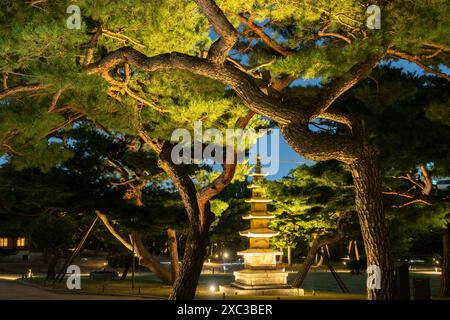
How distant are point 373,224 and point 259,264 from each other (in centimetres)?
1597

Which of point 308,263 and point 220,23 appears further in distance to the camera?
point 308,263

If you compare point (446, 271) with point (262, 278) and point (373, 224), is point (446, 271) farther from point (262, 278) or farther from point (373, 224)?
point (373, 224)

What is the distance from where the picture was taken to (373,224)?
8.89 metres

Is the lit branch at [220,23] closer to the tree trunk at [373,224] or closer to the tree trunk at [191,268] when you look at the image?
the tree trunk at [373,224]

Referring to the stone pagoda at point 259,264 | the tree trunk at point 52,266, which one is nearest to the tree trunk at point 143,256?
the stone pagoda at point 259,264

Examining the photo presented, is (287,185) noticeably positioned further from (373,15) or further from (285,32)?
(373,15)

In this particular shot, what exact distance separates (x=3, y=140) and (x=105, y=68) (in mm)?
2718

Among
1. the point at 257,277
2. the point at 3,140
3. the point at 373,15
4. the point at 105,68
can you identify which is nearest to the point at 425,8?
the point at 373,15

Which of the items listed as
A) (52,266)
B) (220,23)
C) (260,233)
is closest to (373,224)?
(220,23)

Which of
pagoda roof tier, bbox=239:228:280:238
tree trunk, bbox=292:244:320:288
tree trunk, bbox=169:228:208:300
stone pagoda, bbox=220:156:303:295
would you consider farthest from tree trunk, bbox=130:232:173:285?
tree trunk, bbox=169:228:208:300

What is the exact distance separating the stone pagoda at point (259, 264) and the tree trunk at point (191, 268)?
11412 millimetres

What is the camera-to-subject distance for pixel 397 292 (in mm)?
9305

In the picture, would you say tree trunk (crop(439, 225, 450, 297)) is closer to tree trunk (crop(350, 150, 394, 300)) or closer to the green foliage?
the green foliage

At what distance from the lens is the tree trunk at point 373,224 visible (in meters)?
8.85
